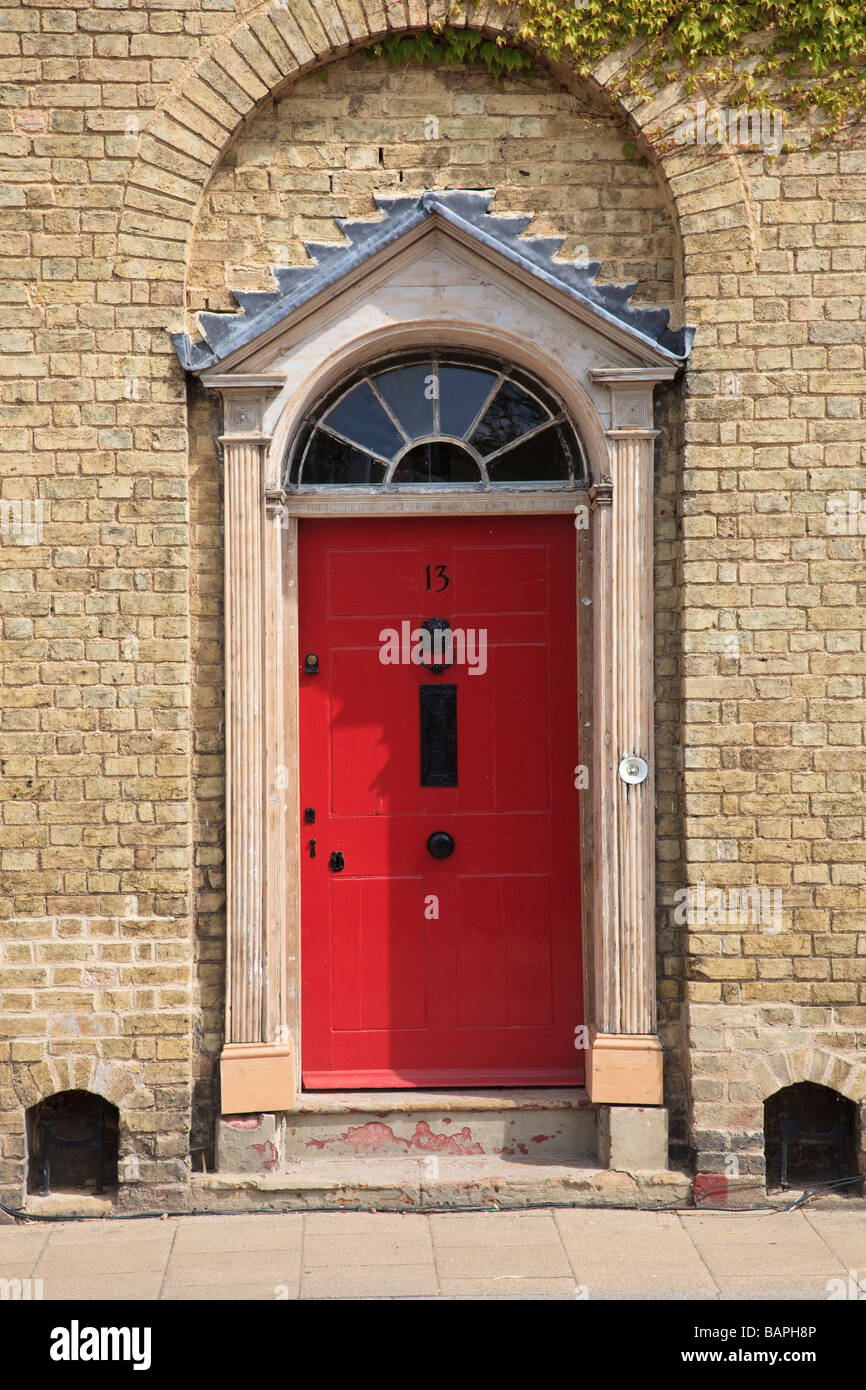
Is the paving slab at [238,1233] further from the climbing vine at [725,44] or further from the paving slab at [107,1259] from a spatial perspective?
the climbing vine at [725,44]

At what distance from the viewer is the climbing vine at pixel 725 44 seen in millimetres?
4820

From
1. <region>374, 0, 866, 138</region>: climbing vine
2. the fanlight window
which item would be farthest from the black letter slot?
<region>374, 0, 866, 138</region>: climbing vine

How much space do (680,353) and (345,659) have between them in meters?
2.00

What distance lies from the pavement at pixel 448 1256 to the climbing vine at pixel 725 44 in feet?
15.0

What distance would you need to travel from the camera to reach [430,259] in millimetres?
5078

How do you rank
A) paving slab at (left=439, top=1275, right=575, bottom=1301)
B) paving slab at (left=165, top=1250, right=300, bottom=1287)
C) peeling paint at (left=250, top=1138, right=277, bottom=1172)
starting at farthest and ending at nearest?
peeling paint at (left=250, top=1138, right=277, bottom=1172) → paving slab at (left=165, top=1250, right=300, bottom=1287) → paving slab at (left=439, top=1275, right=575, bottom=1301)

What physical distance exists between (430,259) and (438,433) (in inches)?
29.7

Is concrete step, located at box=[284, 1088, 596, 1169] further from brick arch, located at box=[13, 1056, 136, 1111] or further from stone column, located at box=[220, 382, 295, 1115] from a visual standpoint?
brick arch, located at box=[13, 1056, 136, 1111]

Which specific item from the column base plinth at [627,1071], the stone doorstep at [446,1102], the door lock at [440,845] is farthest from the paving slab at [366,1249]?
the door lock at [440,845]

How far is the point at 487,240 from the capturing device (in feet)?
16.2

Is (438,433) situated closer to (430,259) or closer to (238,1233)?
(430,259)

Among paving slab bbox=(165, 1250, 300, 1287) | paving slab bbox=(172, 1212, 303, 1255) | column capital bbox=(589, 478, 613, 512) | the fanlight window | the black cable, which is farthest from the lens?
the fanlight window

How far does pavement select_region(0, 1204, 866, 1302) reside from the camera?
13.5 feet

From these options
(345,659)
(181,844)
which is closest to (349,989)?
(181,844)
